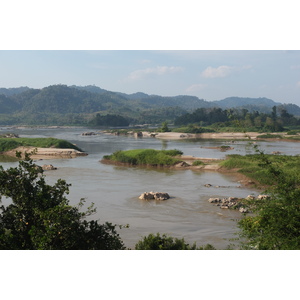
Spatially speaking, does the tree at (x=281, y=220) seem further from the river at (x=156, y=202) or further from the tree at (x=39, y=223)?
the tree at (x=39, y=223)

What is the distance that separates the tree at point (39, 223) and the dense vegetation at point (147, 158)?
19.2 meters

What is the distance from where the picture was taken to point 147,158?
28.1m

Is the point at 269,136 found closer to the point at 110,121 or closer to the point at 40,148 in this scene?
the point at 40,148

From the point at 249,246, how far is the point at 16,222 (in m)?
4.31

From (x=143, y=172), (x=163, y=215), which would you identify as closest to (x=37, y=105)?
(x=143, y=172)

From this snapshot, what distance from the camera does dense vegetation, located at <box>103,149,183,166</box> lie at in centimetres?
2732

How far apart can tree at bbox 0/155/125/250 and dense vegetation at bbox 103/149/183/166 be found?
19.2m

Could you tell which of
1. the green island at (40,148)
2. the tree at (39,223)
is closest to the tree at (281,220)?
the tree at (39,223)

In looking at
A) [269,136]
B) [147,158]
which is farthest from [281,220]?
[269,136]

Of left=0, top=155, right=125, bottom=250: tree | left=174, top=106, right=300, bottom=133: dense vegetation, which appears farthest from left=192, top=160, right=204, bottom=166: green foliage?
left=174, top=106, right=300, bottom=133: dense vegetation

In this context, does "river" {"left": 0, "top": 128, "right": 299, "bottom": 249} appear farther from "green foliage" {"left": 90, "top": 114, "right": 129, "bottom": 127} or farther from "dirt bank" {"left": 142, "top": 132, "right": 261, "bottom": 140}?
"green foliage" {"left": 90, "top": 114, "right": 129, "bottom": 127}

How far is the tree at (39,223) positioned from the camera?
6.88 m

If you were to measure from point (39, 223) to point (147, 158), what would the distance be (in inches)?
823

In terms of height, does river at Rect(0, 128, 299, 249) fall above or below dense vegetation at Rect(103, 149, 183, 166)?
below
